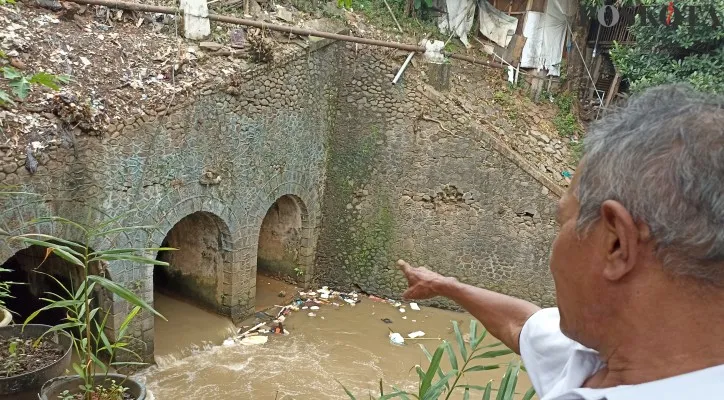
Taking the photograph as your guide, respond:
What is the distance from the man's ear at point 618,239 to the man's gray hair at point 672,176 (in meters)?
0.01

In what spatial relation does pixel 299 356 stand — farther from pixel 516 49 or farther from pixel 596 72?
pixel 596 72

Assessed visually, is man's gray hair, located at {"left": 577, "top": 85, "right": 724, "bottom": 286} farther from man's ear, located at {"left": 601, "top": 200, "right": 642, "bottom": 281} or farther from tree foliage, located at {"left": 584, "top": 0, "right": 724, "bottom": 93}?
tree foliage, located at {"left": 584, "top": 0, "right": 724, "bottom": 93}

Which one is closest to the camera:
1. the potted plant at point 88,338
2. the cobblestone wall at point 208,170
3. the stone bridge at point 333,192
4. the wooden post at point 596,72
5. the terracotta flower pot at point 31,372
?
the potted plant at point 88,338

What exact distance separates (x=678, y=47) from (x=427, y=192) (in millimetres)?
3783

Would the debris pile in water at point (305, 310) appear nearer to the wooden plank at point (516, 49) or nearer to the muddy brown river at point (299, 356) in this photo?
the muddy brown river at point (299, 356)

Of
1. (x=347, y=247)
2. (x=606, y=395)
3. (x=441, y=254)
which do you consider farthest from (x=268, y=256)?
(x=606, y=395)

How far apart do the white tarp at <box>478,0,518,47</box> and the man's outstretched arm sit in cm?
820

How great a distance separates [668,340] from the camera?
878 millimetres

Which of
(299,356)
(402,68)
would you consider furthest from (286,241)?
(402,68)

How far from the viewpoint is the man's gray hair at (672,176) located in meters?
0.80

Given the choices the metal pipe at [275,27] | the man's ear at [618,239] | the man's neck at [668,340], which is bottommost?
the man's neck at [668,340]

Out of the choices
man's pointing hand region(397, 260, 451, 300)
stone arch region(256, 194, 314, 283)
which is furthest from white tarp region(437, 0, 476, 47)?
man's pointing hand region(397, 260, 451, 300)

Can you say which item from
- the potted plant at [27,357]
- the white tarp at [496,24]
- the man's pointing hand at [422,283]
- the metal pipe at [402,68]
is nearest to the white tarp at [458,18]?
the white tarp at [496,24]

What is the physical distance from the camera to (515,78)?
8.92 metres
